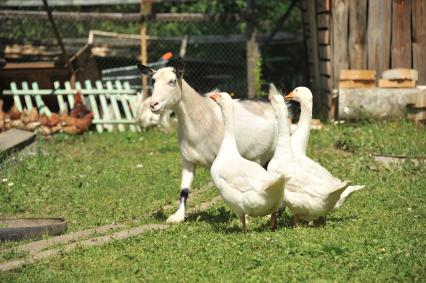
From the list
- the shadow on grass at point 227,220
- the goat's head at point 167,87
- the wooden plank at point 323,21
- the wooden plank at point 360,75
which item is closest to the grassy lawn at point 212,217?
the shadow on grass at point 227,220

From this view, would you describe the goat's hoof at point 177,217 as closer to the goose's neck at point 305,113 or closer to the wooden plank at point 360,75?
the goose's neck at point 305,113

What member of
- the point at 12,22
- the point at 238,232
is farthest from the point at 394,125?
the point at 12,22

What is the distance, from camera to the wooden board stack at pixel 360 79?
51.9 ft

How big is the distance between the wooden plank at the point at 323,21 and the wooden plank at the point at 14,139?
6.14m

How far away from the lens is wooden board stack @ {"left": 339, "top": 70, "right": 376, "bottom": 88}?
622 inches

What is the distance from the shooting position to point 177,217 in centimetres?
933

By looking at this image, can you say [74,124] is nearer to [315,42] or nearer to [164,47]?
[315,42]

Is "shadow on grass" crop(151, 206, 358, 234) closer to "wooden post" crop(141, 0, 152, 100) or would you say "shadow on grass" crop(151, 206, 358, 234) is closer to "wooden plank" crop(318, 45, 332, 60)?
"wooden plank" crop(318, 45, 332, 60)

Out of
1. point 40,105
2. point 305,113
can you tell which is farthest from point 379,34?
point 305,113

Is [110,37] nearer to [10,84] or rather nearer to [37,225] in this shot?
[10,84]

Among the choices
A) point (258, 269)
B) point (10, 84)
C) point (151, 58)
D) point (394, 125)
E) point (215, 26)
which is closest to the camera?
point (258, 269)

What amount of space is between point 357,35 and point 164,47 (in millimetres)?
7335

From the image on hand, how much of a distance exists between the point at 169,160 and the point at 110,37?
30.2 ft

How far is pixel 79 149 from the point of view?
51.0ft
